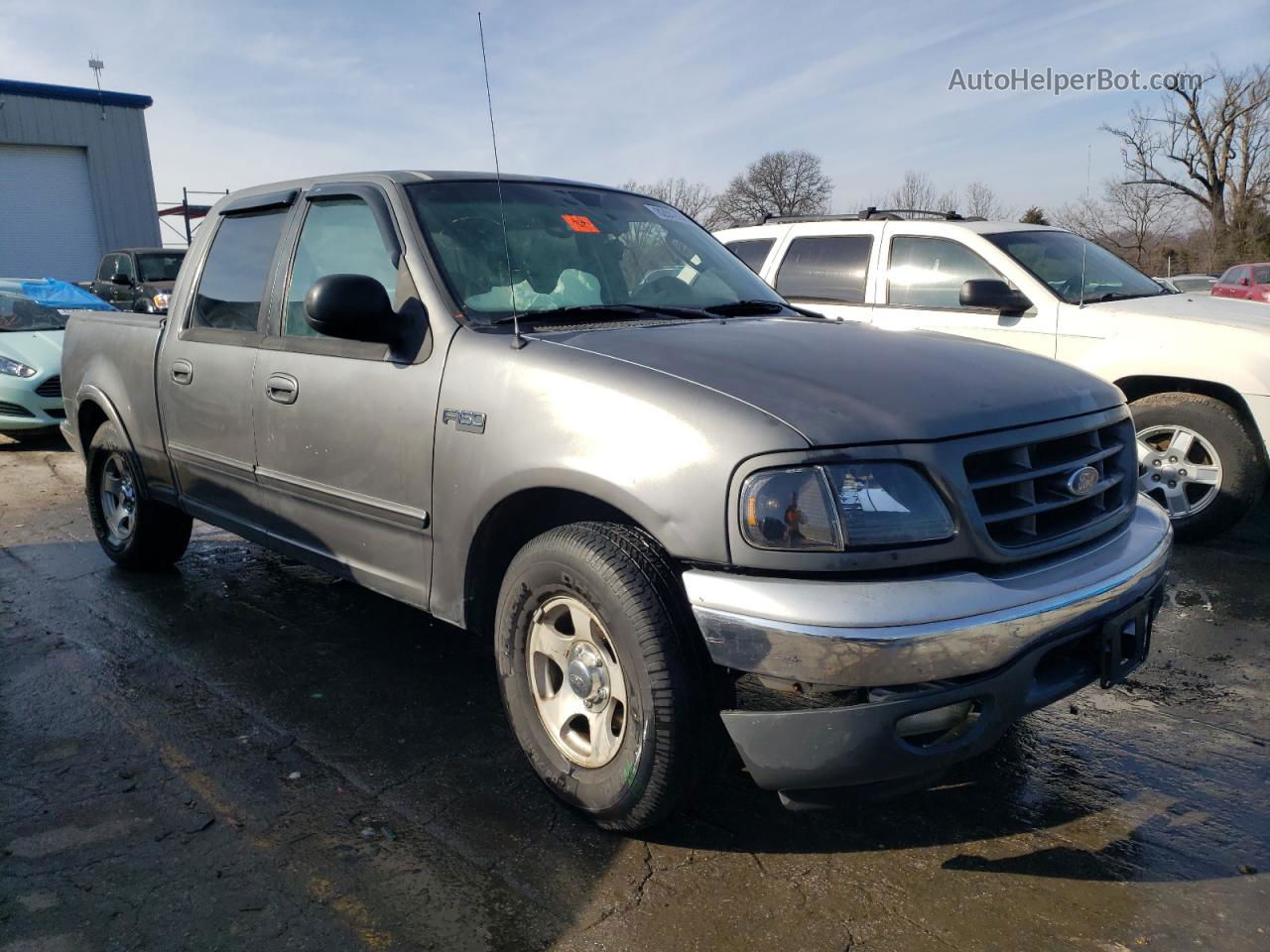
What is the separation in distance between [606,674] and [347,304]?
1.37 m

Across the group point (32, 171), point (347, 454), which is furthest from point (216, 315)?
point (32, 171)

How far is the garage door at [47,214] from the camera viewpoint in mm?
24859

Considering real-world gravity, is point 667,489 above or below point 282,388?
below

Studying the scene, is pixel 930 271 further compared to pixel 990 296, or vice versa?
pixel 930 271

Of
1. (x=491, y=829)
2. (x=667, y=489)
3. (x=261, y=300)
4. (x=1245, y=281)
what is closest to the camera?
(x=667, y=489)

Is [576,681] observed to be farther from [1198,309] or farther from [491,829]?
[1198,309]

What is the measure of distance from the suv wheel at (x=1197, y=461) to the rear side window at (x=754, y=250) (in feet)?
9.17

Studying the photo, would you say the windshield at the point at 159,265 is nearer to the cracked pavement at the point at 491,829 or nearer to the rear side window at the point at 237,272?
the rear side window at the point at 237,272

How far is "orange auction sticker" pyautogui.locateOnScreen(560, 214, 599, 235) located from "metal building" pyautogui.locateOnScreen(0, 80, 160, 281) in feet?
85.4

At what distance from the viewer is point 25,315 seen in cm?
994

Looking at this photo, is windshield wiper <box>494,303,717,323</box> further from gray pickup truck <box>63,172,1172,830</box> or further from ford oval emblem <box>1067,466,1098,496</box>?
ford oval emblem <box>1067,466,1098,496</box>

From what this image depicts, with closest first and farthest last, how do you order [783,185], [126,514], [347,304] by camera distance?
[347,304] → [126,514] → [783,185]

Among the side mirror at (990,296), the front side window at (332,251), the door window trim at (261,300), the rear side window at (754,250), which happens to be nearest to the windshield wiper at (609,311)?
the front side window at (332,251)

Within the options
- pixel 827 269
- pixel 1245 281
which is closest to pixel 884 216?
pixel 827 269
